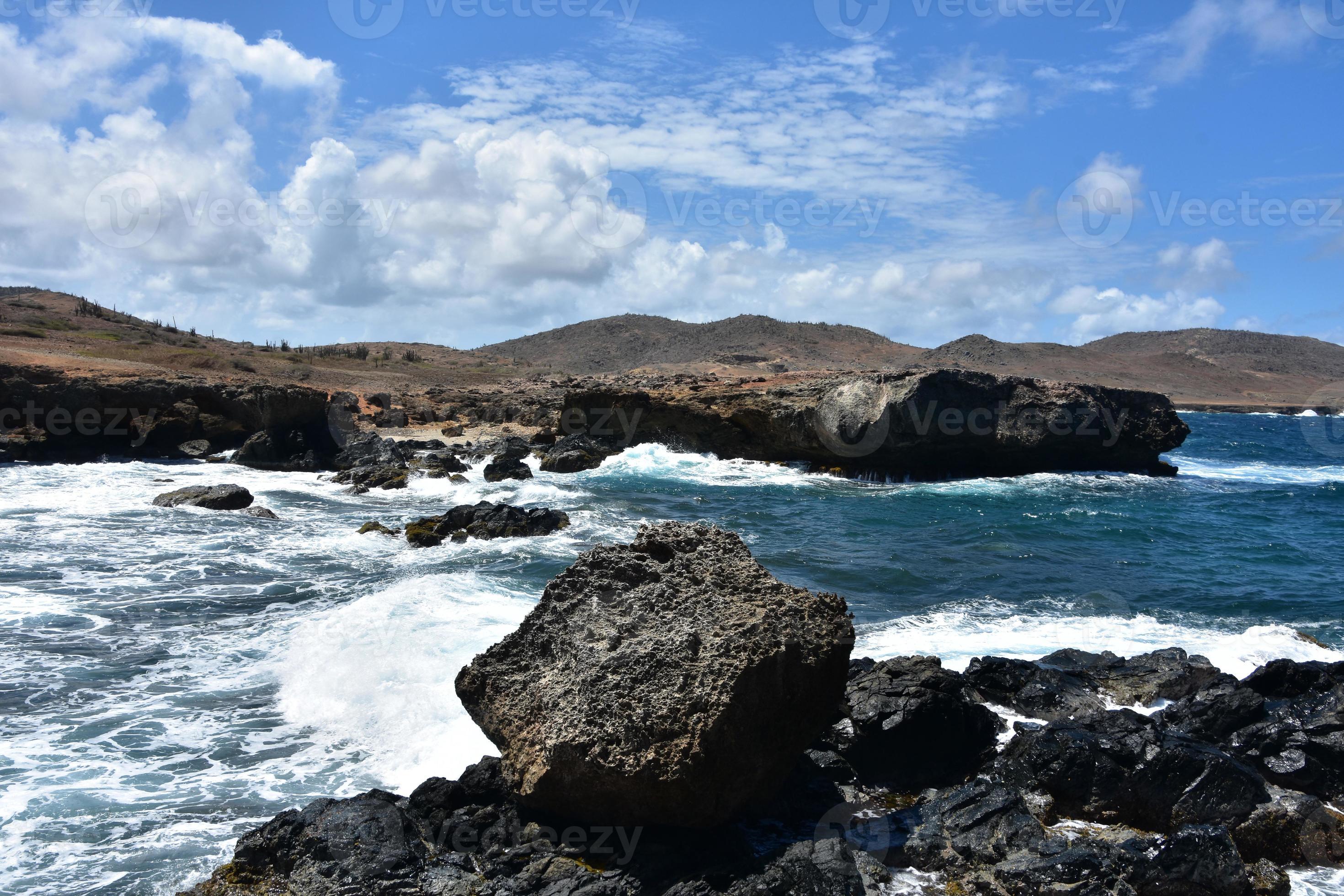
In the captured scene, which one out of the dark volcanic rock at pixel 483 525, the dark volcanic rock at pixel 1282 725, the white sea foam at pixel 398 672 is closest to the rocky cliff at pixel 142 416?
the dark volcanic rock at pixel 483 525

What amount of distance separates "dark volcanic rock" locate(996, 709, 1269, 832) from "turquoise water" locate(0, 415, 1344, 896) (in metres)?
0.81

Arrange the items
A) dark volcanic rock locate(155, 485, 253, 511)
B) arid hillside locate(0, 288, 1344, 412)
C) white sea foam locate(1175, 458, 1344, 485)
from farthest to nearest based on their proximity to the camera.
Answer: arid hillside locate(0, 288, 1344, 412) → white sea foam locate(1175, 458, 1344, 485) → dark volcanic rock locate(155, 485, 253, 511)

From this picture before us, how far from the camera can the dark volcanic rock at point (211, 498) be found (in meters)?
18.2

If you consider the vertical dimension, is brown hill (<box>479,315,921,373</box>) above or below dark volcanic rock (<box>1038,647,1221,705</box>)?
above

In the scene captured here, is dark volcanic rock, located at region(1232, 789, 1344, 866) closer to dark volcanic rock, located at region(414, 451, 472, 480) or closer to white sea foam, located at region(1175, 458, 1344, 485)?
dark volcanic rock, located at region(414, 451, 472, 480)

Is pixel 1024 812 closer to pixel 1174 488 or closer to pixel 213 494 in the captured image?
pixel 213 494

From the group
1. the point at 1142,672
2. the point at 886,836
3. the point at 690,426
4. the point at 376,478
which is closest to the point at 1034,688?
the point at 1142,672

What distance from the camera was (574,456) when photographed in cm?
2742

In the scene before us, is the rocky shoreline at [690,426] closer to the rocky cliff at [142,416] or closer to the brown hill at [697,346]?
the rocky cliff at [142,416]

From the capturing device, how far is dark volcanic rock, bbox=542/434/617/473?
27125mm

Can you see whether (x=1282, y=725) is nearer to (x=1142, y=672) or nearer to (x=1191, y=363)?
(x=1142, y=672)

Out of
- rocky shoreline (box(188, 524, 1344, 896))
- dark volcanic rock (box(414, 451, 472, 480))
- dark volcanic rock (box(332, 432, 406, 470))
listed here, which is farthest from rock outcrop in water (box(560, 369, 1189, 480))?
rocky shoreline (box(188, 524, 1344, 896))

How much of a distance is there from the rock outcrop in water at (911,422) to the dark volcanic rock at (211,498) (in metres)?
14.7

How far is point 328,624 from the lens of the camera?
10.8 meters
